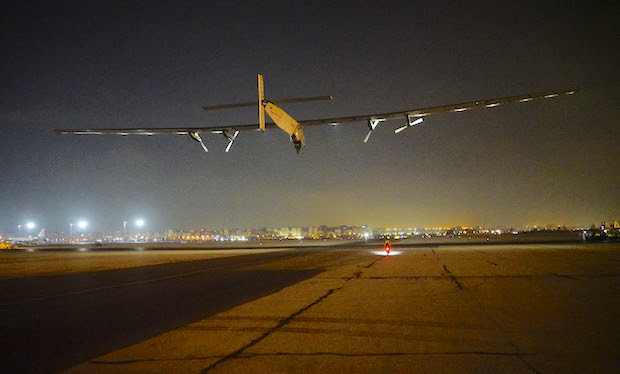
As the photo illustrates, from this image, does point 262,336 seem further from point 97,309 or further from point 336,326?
point 97,309

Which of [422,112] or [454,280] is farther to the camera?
[422,112]

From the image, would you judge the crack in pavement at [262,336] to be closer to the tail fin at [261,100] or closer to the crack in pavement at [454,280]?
the crack in pavement at [454,280]

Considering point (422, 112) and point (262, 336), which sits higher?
point (422, 112)

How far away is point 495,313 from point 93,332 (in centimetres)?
834

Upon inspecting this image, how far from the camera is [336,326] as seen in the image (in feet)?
30.2

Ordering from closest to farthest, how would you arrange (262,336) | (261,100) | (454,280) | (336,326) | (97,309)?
→ (262,336) < (336,326) < (97,309) < (454,280) < (261,100)

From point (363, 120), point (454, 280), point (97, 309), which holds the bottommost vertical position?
point (454, 280)

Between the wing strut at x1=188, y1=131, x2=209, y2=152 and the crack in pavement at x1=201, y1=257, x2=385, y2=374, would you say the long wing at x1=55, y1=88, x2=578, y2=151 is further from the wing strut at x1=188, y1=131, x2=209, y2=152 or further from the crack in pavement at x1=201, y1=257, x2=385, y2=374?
the crack in pavement at x1=201, y1=257, x2=385, y2=374

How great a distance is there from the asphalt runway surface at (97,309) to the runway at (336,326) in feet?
0.18

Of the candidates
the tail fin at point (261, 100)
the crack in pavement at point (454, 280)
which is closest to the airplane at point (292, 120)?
the tail fin at point (261, 100)

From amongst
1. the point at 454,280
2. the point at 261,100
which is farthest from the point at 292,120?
the point at 454,280

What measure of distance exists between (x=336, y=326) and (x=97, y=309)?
6.98 m

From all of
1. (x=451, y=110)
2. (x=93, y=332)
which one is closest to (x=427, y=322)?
(x=93, y=332)

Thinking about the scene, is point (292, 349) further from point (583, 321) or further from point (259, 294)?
point (259, 294)
